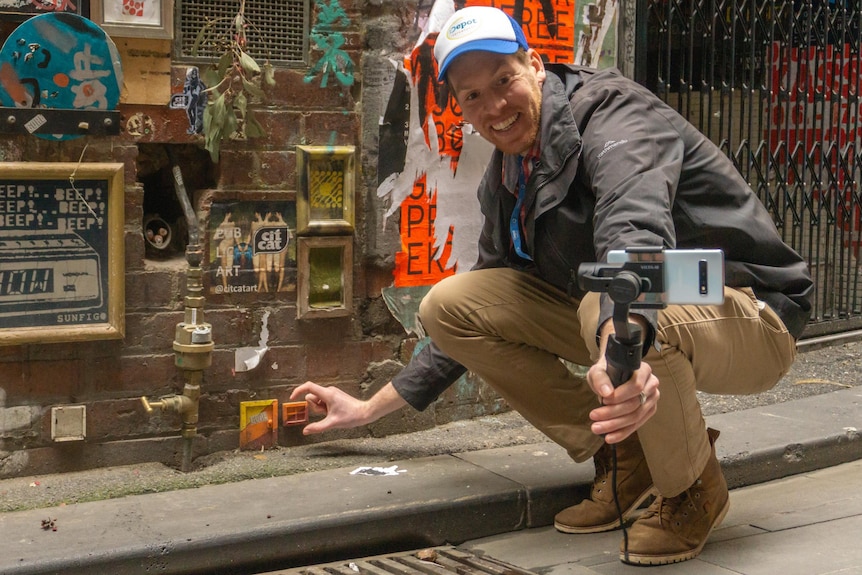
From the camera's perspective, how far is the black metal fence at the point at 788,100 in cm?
549

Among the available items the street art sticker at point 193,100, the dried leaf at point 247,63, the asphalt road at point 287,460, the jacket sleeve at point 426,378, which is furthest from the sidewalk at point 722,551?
the dried leaf at point 247,63

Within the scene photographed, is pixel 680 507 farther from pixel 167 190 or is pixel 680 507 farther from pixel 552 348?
pixel 167 190

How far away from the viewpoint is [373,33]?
163 inches

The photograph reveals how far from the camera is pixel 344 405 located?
12.4 feet

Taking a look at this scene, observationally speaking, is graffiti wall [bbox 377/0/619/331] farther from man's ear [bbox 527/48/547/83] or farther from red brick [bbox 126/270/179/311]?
man's ear [bbox 527/48/547/83]

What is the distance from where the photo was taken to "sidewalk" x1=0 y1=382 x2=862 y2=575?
310 cm

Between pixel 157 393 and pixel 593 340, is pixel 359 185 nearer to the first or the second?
pixel 157 393

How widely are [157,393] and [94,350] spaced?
278mm

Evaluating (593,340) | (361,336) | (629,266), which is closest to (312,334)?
(361,336)

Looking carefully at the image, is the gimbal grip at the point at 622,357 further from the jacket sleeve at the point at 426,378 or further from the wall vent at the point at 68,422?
the wall vent at the point at 68,422

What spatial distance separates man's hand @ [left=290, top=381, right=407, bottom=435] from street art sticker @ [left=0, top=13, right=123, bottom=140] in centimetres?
121

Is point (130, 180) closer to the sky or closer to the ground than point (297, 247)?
closer to the sky

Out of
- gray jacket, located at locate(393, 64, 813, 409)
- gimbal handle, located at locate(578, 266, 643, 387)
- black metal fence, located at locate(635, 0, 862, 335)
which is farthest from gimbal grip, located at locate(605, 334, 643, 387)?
black metal fence, located at locate(635, 0, 862, 335)

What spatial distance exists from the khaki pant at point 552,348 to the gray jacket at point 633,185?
0.11 metres
